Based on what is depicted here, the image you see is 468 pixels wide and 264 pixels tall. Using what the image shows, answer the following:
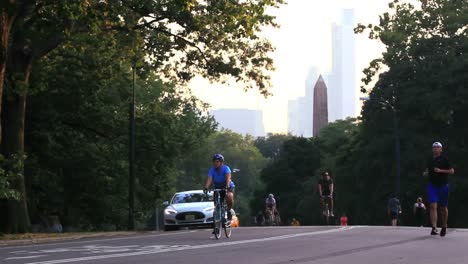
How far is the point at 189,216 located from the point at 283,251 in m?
14.5

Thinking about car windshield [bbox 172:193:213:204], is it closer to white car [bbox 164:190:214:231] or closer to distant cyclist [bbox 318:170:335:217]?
white car [bbox 164:190:214:231]

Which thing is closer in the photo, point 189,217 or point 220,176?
point 220,176

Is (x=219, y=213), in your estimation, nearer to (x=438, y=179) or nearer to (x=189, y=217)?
(x=438, y=179)

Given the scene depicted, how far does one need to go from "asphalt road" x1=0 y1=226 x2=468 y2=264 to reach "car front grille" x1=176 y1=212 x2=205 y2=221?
9.88m

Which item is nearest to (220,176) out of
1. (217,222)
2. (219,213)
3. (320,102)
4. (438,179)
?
(219,213)

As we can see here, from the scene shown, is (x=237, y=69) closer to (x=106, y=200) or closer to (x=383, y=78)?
(x=106, y=200)

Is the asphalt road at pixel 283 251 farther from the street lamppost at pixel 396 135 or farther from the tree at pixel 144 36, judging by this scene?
the street lamppost at pixel 396 135

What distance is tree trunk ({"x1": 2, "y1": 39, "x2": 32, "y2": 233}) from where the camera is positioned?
28.5 m

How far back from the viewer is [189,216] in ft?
94.8

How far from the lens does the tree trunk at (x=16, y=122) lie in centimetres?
2855

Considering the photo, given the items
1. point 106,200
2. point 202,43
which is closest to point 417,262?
point 202,43

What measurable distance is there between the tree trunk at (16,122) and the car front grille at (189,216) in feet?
15.1

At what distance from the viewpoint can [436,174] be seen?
18203 millimetres

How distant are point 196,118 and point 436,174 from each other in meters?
36.7
